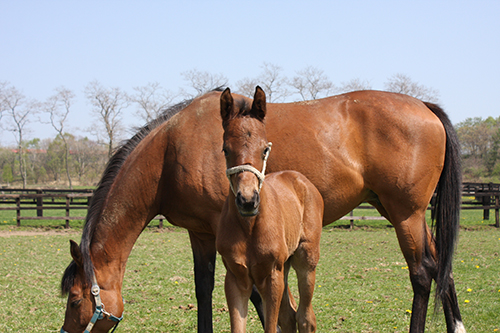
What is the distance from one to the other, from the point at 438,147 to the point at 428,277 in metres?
1.32

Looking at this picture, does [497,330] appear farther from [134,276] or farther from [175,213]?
[134,276]

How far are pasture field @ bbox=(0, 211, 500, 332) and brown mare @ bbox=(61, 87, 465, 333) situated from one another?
2.95ft

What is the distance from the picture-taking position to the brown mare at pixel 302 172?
3525 millimetres

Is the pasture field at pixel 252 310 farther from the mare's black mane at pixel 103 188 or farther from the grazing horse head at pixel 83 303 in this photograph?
the mare's black mane at pixel 103 188

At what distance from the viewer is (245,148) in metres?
2.31

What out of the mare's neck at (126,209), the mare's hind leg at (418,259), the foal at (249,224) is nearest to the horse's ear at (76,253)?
the mare's neck at (126,209)

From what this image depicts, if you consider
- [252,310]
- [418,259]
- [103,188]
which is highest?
[103,188]

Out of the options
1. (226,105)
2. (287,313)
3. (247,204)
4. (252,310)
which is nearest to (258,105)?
(226,105)

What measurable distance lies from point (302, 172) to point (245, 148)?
155 cm

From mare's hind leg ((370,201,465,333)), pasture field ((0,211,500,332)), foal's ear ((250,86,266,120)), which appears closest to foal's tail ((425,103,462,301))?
mare's hind leg ((370,201,465,333))

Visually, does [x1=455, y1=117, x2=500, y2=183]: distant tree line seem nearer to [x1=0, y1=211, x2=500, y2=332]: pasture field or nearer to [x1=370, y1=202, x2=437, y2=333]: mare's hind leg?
[x1=0, y1=211, x2=500, y2=332]: pasture field

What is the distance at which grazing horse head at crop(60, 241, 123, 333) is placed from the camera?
10.9ft

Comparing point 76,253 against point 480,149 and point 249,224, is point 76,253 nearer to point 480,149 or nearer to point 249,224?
point 249,224

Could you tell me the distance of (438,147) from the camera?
4.21 m
